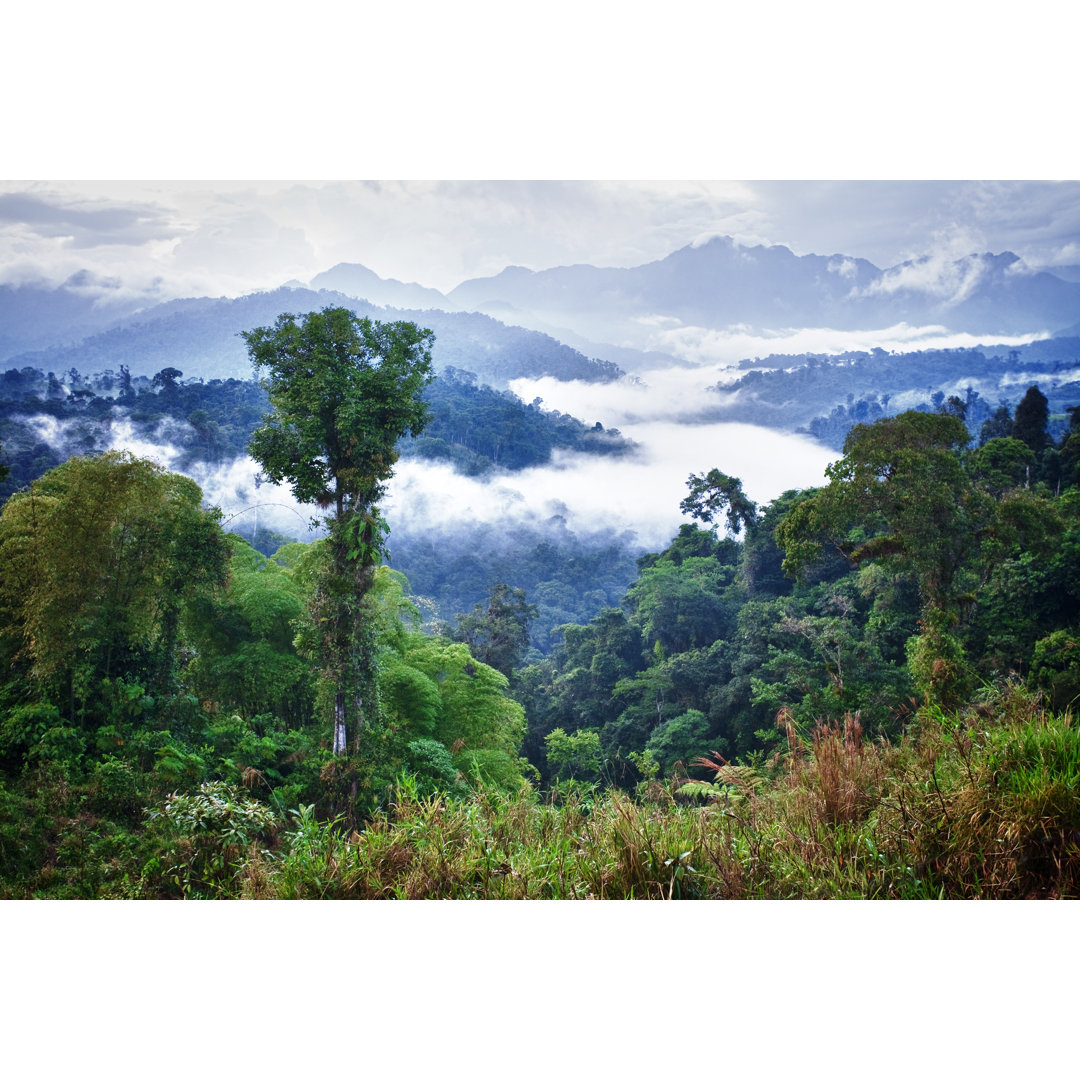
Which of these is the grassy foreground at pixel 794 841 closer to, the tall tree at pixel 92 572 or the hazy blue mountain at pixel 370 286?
the tall tree at pixel 92 572

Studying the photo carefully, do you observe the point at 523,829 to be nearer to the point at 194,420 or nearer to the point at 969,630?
the point at 194,420

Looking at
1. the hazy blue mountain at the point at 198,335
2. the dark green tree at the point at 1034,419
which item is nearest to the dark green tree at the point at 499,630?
the hazy blue mountain at the point at 198,335

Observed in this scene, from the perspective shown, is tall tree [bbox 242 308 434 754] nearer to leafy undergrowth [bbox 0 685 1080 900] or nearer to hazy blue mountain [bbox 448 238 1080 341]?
hazy blue mountain [bbox 448 238 1080 341]

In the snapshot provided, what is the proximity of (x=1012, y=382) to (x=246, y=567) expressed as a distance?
6.26m

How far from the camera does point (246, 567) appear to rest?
478cm

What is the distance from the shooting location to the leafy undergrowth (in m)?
2.22

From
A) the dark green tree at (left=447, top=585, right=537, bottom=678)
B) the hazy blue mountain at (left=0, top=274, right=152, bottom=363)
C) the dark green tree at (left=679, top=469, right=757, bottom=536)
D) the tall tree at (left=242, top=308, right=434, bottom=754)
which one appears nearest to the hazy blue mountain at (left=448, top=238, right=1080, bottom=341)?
the tall tree at (left=242, top=308, right=434, bottom=754)

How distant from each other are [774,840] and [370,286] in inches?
164

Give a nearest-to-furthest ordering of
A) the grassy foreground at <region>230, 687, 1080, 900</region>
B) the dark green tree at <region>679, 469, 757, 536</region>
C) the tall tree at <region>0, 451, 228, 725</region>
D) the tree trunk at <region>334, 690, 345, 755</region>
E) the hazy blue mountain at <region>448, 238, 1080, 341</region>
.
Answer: the grassy foreground at <region>230, 687, 1080, 900</region>, the tall tree at <region>0, 451, 228, 725</region>, the tree trunk at <region>334, 690, 345, 755</region>, the hazy blue mountain at <region>448, 238, 1080, 341</region>, the dark green tree at <region>679, 469, 757, 536</region>

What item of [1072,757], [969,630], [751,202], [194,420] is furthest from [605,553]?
[1072,757]

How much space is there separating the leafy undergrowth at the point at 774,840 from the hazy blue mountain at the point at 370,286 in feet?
10.9

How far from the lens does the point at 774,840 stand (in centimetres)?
238

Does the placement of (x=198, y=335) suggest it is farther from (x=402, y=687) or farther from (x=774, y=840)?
(x=774, y=840)

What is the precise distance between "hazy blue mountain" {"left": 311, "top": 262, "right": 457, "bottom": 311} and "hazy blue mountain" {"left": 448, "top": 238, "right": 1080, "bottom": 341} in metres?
0.36
